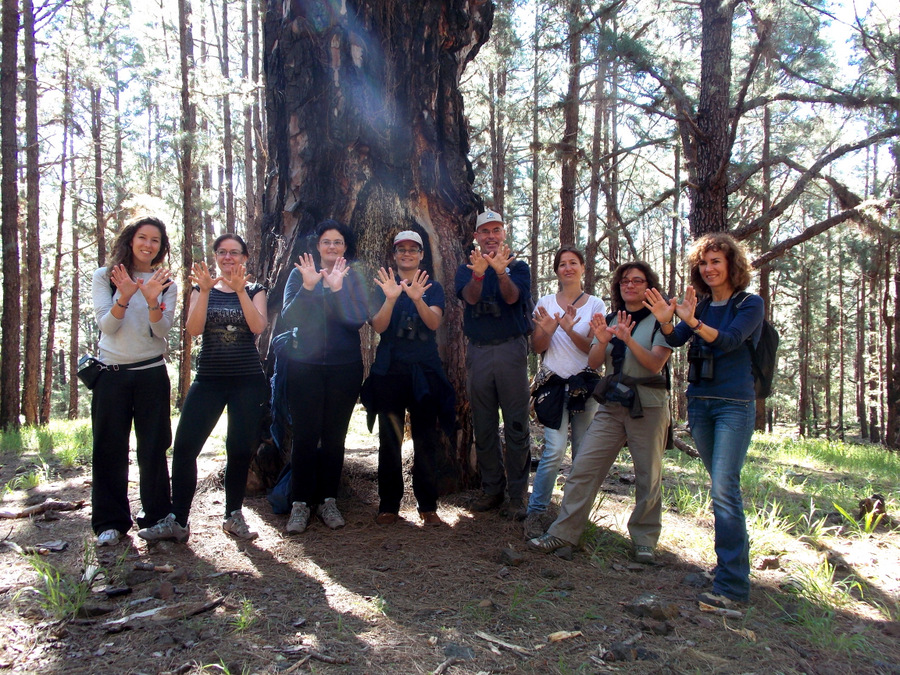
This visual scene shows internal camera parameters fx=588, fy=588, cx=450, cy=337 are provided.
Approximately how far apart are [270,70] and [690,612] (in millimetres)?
5275

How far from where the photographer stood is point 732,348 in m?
3.28

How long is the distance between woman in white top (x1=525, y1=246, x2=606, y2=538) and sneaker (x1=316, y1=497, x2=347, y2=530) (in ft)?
4.41

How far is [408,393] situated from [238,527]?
147 cm

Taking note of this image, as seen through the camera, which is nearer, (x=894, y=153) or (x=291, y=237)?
(x=291, y=237)

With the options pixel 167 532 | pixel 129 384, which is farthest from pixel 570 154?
pixel 167 532

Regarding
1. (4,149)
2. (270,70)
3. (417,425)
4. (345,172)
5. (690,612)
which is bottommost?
(690,612)

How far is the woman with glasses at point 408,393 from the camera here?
4254mm

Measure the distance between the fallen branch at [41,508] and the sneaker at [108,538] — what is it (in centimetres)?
111

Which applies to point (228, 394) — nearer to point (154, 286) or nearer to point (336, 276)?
point (154, 286)

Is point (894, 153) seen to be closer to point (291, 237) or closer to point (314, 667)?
point (291, 237)

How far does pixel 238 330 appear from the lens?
404 cm

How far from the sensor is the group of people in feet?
11.5

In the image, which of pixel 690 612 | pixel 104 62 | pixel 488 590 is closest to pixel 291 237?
pixel 488 590

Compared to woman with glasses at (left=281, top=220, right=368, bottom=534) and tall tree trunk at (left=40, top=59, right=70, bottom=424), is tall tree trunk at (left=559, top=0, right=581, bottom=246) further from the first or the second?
tall tree trunk at (left=40, top=59, right=70, bottom=424)
